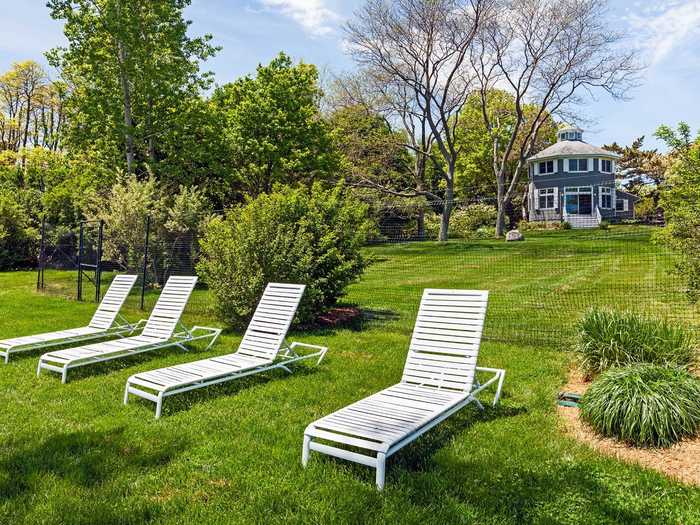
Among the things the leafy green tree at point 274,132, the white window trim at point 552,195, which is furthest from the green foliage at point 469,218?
the leafy green tree at point 274,132

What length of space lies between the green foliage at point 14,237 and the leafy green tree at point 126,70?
16.5 ft

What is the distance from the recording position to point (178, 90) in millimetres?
22203

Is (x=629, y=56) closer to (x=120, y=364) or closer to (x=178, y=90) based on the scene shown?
(x=178, y=90)

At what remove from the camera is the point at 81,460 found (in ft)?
13.2

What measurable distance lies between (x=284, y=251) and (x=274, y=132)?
17.4m

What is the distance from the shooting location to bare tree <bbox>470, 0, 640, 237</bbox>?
1085 inches

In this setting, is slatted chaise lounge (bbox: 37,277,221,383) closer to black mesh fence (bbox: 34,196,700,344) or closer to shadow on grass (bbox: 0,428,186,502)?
black mesh fence (bbox: 34,196,700,344)

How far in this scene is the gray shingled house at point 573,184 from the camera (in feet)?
131

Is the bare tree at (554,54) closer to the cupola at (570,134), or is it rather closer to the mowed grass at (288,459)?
the cupola at (570,134)

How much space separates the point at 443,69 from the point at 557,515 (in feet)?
97.3

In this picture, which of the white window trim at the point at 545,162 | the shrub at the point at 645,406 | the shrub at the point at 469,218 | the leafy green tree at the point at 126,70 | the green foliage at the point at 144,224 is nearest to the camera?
the shrub at the point at 645,406

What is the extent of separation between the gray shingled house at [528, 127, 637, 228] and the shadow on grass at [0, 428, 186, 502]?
3851 cm

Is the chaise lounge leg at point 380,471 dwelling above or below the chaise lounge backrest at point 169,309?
below

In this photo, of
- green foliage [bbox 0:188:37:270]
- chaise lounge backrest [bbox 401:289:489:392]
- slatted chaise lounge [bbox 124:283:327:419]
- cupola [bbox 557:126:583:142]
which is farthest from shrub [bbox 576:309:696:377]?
cupola [bbox 557:126:583:142]
